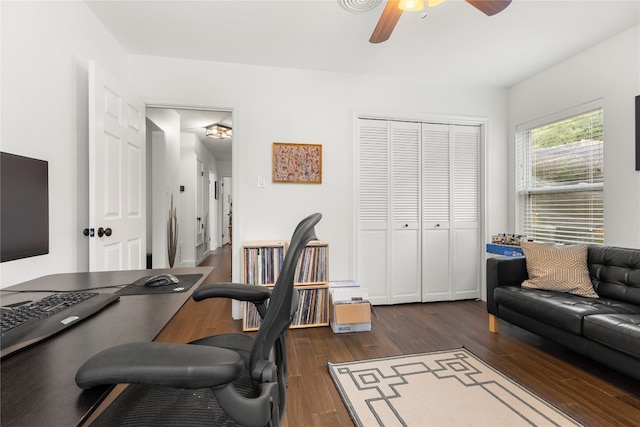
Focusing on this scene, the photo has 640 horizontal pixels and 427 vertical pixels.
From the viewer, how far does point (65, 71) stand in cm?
185

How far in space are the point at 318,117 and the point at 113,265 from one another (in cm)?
226

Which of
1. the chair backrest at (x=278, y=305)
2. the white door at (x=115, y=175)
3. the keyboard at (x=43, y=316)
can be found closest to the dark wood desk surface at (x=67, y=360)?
the keyboard at (x=43, y=316)

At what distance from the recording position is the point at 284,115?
9.95ft

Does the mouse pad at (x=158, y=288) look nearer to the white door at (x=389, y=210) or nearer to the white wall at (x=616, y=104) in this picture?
the white door at (x=389, y=210)

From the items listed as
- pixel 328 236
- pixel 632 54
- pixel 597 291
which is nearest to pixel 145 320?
pixel 328 236

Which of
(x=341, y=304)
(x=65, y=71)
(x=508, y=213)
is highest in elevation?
(x=65, y=71)

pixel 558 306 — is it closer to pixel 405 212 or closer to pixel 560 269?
pixel 560 269

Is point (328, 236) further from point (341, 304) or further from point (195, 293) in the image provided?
point (195, 293)

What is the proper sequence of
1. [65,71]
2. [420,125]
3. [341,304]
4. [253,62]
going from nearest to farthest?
[65,71], [341,304], [253,62], [420,125]

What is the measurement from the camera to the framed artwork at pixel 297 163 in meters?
3.01

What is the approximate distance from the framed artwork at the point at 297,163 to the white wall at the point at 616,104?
8.34ft

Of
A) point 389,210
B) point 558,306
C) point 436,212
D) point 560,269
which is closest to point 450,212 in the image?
point 436,212

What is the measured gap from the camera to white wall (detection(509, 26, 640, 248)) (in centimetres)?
238

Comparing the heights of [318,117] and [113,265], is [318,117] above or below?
above
